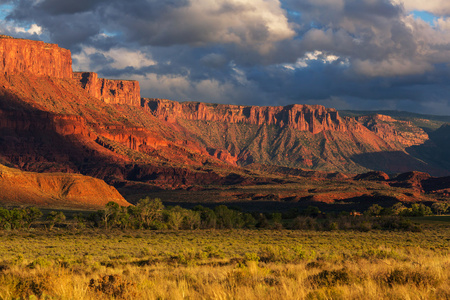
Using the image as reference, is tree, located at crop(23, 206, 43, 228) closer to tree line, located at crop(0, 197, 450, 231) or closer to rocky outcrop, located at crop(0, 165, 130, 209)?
tree line, located at crop(0, 197, 450, 231)

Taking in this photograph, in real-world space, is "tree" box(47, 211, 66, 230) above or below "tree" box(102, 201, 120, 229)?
below

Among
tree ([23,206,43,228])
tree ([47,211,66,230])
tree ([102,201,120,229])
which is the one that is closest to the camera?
tree ([102,201,120,229])

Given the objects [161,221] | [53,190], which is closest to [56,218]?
[161,221]

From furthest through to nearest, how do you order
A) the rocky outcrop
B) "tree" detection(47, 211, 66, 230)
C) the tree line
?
the rocky outcrop < "tree" detection(47, 211, 66, 230) < the tree line

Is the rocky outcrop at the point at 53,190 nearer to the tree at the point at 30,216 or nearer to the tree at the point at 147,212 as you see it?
the tree at the point at 30,216

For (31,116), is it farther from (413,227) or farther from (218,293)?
(218,293)

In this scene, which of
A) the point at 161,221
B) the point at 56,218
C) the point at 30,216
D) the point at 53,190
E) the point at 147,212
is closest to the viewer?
the point at 30,216

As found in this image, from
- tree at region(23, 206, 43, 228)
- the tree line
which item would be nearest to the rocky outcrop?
tree at region(23, 206, 43, 228)

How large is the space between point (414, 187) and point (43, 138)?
132m

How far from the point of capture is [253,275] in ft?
44.2

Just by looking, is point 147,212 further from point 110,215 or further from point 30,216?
point 30,216

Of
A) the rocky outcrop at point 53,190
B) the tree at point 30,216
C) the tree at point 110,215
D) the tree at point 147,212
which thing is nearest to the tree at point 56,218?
the tree at point 30,216

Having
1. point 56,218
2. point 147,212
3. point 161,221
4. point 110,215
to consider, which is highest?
point 147,212

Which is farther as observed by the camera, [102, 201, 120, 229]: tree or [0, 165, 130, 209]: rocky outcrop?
[0, 165, 130, 209]: rocky outcrop
